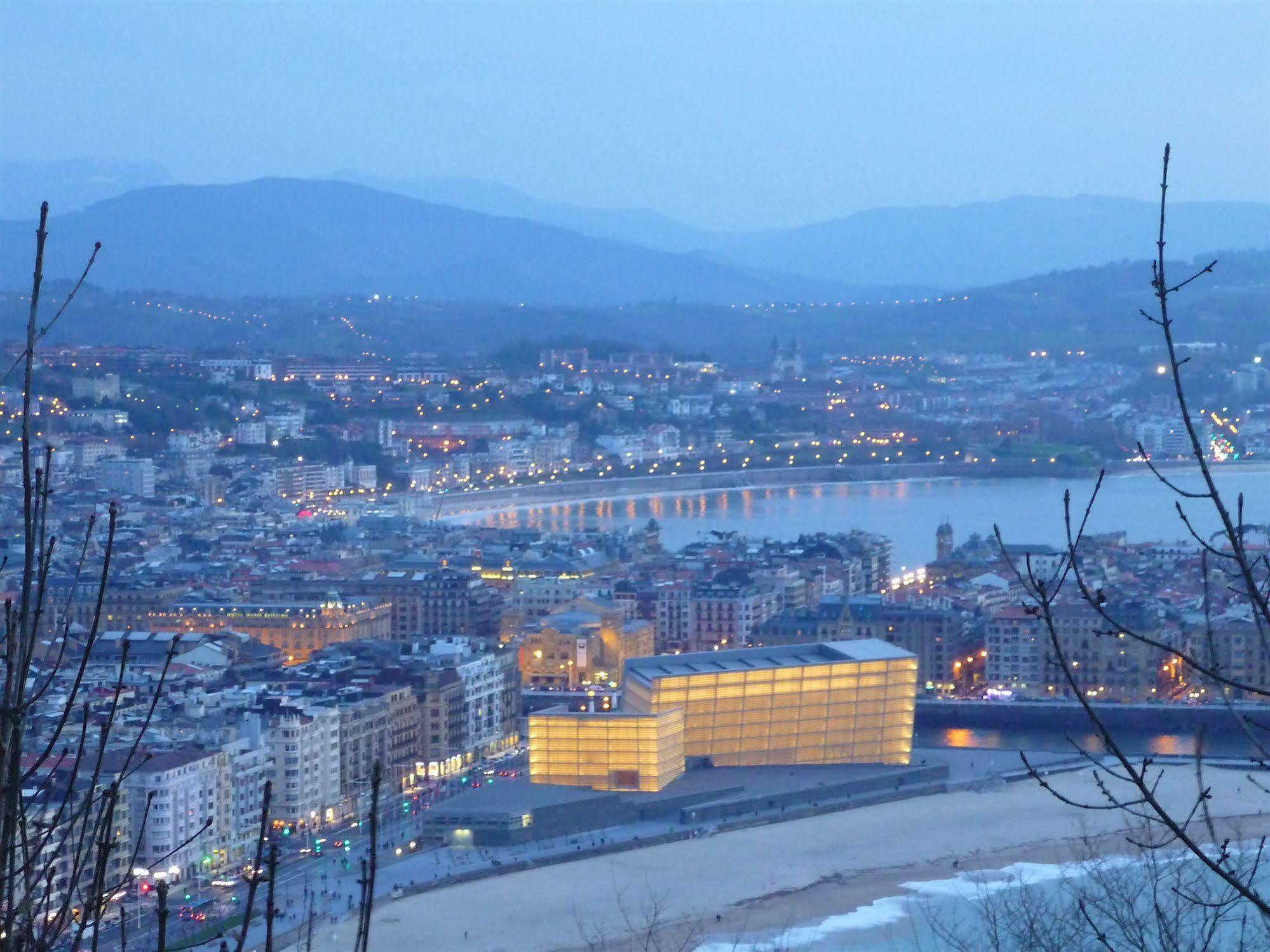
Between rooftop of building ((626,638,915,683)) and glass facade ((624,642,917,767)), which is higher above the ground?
rooftop of building ((626,638,915,683))

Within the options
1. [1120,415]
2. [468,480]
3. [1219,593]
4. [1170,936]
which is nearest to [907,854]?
[1170,936]

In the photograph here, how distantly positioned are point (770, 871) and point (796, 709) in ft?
5.03

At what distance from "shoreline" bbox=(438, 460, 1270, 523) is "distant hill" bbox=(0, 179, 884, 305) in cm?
3130

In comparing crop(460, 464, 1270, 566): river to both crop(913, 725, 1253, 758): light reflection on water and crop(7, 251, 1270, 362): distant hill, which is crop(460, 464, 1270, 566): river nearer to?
crop(913, 725, 1253, 758): light reflection on water

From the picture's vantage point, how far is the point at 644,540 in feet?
47.9

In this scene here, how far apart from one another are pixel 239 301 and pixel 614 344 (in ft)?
30.7

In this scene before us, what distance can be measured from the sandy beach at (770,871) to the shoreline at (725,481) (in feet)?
42.3

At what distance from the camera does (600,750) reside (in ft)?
22.3

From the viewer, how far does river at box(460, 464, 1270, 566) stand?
17672 millimetres

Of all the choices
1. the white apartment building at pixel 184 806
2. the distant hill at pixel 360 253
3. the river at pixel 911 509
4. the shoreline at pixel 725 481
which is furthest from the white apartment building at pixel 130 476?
the distant hill at pixel 360 253

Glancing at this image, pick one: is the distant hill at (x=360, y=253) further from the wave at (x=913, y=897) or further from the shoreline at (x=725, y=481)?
the wave at (x=913, y=897)

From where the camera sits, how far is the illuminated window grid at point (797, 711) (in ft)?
23.4

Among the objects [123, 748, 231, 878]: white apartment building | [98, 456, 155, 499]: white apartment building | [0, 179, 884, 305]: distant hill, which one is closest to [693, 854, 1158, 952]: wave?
[123, 748, 231, 878]: white apartment building

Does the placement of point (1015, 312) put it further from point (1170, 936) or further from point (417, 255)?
point (1170, 936)
